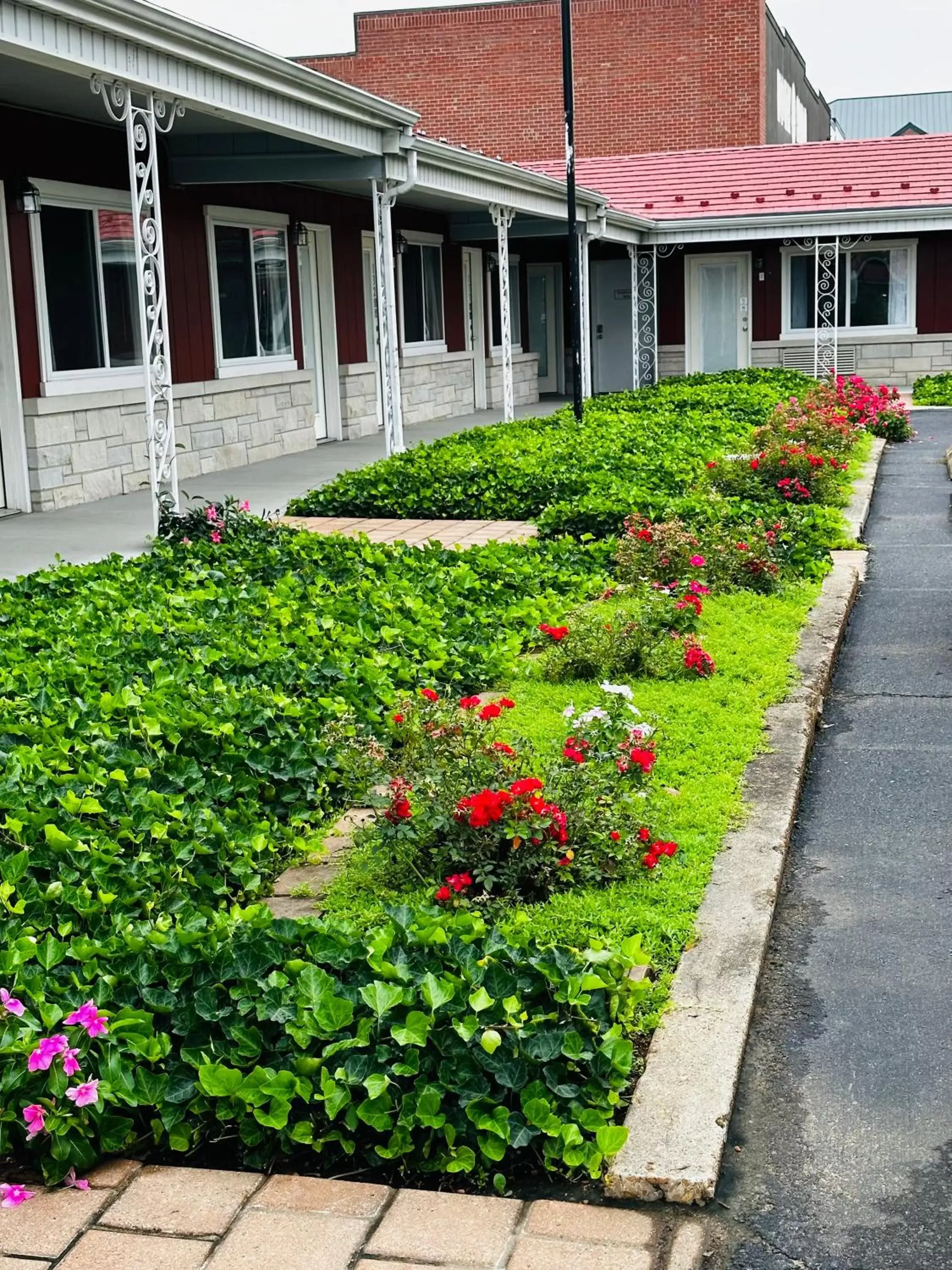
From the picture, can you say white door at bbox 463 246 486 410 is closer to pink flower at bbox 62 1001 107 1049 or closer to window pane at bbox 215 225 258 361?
window pane at bbox 215 225 258 361

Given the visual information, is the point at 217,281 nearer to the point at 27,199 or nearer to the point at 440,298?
the point at 27,199

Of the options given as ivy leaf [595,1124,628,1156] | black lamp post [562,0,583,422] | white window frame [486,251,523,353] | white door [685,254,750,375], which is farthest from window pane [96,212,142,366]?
white door [685,254,750,375]

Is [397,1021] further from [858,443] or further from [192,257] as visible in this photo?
[858,443]

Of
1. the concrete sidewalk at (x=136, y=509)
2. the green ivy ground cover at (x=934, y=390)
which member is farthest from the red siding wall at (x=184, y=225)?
the green ivy ground cover at (x=934, y=390)

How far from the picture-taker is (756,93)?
40.0 m

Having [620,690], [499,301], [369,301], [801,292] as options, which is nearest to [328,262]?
[369,301]

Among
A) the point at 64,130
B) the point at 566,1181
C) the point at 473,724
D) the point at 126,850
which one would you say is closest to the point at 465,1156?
the point at 566,1181

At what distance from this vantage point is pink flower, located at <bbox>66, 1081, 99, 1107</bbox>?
10.7ft

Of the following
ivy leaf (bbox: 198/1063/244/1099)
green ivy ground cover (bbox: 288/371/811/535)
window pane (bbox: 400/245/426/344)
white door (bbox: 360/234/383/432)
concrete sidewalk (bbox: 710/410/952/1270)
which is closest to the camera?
concrete sidewalk (bbox: 710/410/952/1270)

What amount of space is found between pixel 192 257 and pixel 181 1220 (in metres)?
13.3

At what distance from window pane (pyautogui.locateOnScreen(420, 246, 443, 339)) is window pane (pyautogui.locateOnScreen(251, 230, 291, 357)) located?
5029mm

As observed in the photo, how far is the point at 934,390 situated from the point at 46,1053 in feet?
77.9

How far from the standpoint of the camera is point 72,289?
42.9ft

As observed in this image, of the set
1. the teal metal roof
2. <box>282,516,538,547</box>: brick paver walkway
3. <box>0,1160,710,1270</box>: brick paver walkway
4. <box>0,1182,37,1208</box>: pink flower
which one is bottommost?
<box>0,1160,710,1270</box>: brick paver walkway
